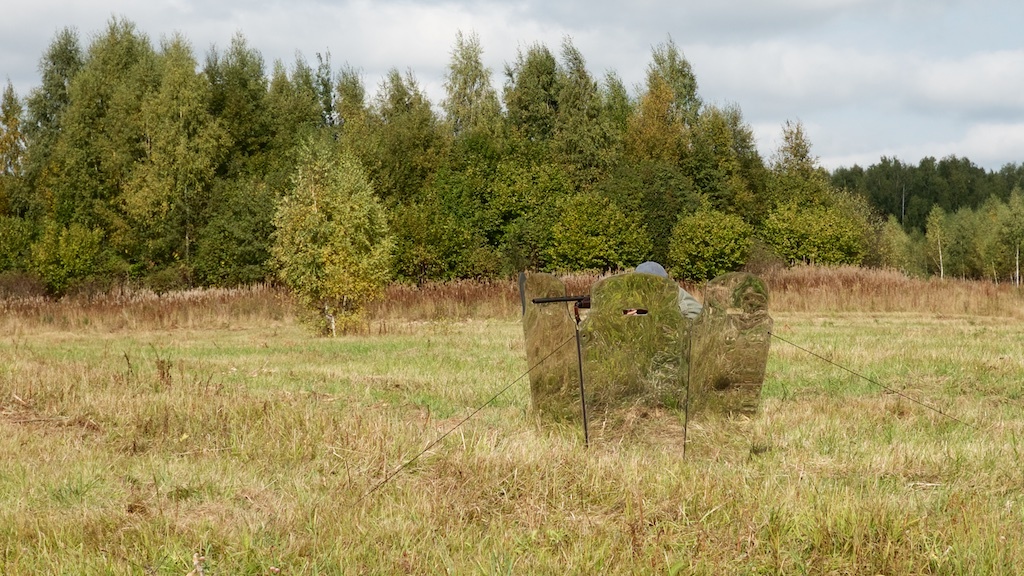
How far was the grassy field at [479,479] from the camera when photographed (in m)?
4.37

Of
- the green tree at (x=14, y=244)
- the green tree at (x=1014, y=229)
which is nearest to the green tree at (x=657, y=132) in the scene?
the green tree at (x=14, y=244)

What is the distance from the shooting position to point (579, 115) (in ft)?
190

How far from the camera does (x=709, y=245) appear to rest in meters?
46.3

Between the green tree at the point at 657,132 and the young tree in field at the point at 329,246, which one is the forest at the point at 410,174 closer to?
the green tree at the point at 657,132

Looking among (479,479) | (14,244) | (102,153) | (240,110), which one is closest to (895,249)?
(240,110)

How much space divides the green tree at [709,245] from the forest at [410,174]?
10 cm

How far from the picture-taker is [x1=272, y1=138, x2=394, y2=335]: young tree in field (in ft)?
65.1

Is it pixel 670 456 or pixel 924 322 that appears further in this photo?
pixel 924 322

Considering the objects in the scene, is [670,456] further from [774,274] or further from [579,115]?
[579,115]

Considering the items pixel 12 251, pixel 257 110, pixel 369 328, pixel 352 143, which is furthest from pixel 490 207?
pixel 369 328

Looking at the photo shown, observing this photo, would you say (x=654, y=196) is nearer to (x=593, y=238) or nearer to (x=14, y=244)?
(x=593, y=238)

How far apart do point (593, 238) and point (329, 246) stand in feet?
85.4

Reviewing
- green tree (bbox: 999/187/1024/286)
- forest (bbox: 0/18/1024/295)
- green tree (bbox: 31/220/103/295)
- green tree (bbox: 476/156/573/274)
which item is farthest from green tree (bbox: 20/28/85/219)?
green tree (bbox: 999/187/1024/286)

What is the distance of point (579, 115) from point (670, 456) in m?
53.0
